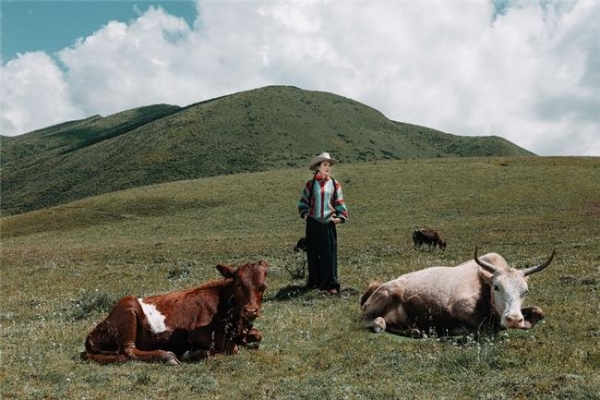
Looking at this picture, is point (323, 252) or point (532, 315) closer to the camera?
point (532, 315)

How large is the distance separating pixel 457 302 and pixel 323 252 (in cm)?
565

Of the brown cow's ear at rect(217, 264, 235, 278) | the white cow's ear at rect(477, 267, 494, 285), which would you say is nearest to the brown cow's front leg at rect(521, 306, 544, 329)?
the white cow's ear at rect(477, 267, 494, 285)

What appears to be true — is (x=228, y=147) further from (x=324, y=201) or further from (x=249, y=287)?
(x=249, y=287)

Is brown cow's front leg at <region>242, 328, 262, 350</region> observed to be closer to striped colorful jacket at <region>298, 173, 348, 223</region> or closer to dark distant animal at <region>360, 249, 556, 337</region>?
dark distant animal at <region>360, 249, 556, 337</region>

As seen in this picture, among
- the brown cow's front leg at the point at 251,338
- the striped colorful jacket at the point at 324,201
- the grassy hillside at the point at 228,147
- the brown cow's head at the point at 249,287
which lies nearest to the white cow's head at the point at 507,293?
the brown cow's head at the point at 249,287

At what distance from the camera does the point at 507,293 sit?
10055mm

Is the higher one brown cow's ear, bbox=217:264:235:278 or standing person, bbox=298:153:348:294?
standing person, bbox=298:153:348:294

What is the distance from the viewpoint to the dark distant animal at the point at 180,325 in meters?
10.0

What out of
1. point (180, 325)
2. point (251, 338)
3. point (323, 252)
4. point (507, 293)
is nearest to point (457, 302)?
point (507, 293)

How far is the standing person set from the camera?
15.9 m

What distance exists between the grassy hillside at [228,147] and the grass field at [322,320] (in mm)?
75704

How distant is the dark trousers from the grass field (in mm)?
549

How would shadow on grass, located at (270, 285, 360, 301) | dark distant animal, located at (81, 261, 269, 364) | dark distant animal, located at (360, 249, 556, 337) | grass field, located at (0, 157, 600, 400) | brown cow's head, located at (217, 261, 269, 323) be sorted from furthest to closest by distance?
1. shadow on grass, located at (270, 285, 360, 301)
2. dark distant animal, located at (360, 249, 556, 337)
3. dark distant animal, located at (81, 261, 269, 364)
4. brown cow's head, located at (217, 261, 269, 323)
5. grass field, located at (0, 157, 600, 400)

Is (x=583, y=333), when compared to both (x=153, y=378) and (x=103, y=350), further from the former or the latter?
(x=103, y=350)
